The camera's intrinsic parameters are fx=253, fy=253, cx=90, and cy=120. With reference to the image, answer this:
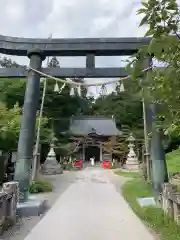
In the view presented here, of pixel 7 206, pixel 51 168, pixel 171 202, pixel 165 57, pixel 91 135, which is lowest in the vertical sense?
pixel 7 206

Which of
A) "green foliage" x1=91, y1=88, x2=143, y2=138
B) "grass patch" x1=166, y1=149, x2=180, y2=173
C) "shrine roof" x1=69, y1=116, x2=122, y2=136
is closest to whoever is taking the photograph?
"grass patch" x1=166, y1=149, x2=180, y2=173

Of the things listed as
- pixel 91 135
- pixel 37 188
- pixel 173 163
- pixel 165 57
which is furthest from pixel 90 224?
pixel 91 135

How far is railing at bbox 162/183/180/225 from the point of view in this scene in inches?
Answer: 182

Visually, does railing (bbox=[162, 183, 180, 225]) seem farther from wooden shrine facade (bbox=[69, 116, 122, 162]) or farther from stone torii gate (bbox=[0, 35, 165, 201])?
wooden shrine facade (bbox=[69, 116, 122, 162])

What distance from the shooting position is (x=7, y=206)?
5078 millimetres

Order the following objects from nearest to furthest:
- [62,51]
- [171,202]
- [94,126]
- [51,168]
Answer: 1. [171,202]
2. [62,51]
3. [51,168]
4. [94,126]

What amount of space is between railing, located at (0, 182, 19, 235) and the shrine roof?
82.2ft

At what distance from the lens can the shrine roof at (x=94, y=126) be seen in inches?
1231

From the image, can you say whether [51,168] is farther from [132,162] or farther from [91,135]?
[91,135]

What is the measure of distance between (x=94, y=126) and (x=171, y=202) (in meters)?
28.4

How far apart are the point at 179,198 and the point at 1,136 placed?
308 inches

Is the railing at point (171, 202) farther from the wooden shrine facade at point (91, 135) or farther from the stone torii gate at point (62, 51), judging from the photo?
the wooden shrine facade at point (91, 135)

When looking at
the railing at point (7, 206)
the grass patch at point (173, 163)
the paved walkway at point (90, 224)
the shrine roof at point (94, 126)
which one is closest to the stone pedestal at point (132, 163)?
the grass patch at point (173, 163)

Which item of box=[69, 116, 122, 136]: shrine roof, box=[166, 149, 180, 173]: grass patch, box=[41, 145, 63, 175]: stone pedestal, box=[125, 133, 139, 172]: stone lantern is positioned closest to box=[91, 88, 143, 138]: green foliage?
box=[69, 116, 122, 136]: shrine roof
